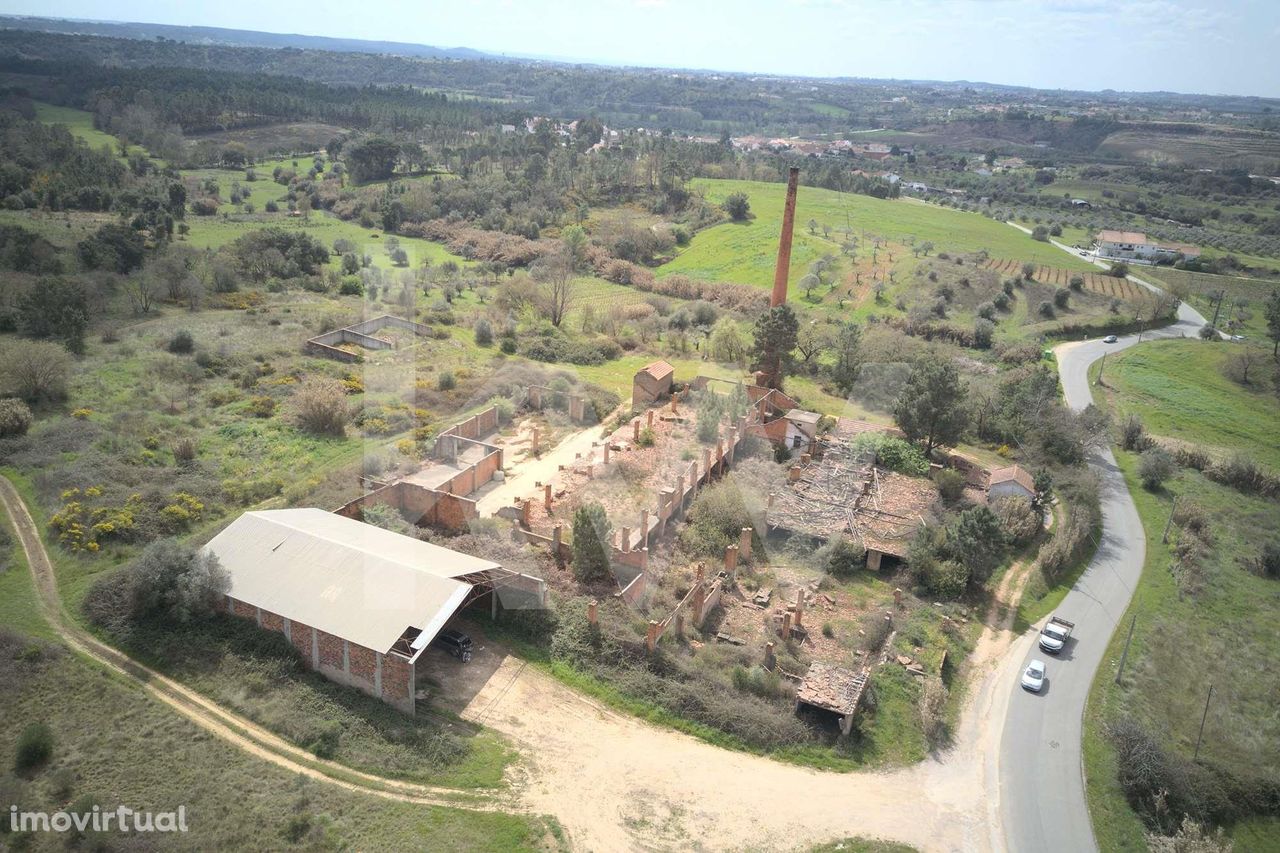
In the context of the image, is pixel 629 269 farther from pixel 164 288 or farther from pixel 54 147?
pixel 54 147

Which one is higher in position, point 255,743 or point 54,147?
point 54,147

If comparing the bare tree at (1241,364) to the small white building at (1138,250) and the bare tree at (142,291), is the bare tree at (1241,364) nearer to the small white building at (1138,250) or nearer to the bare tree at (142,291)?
the small white building at (1138,250)

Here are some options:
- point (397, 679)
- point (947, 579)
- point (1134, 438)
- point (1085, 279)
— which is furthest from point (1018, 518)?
point (1085, 279)

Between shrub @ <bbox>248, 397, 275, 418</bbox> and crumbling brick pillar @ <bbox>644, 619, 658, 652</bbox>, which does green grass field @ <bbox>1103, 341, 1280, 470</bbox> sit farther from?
shrub @ <bbox>248, 397, 275, 418</bbox>

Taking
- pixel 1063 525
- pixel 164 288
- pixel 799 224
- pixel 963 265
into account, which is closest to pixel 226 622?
Result: pixel 1063 525

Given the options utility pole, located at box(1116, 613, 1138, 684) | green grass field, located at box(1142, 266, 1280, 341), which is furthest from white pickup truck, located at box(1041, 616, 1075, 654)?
green grass field, located at box(1142, 266, 1280, 341)

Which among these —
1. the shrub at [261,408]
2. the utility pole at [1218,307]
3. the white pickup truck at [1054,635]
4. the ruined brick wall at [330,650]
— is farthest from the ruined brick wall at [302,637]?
the utility pole at [1218,307]
